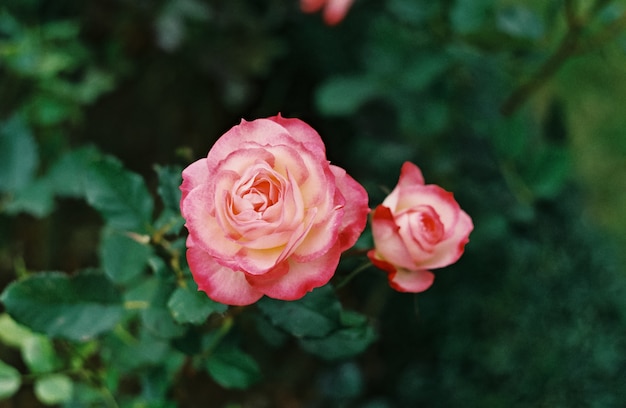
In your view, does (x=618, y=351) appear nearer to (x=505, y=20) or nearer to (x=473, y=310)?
(x=473, y=310)

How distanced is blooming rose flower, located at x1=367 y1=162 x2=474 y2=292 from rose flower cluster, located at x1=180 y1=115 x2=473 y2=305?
1.6 inches

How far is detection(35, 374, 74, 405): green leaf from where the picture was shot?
2.54 feet

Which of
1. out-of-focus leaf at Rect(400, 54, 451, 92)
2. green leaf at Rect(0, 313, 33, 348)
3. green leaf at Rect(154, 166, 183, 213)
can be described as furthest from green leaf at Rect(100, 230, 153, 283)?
out-of-focus leaf at Rect(400, 54, 451, 92)

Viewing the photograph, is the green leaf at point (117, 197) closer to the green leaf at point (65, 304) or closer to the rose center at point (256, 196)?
the green leaf at point (65, 304)

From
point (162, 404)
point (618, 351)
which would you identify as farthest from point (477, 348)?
point (162, 404)

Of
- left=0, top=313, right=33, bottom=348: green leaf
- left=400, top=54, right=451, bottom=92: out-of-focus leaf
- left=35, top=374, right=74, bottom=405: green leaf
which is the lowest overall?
left=35, top=374, right=74, bottom=405: green leaf

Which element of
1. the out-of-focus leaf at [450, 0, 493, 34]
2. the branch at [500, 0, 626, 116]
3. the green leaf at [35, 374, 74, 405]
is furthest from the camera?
the out-of-focus leaf at [450, 0, 493, 34]

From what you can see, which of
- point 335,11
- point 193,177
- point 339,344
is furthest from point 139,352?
point 335,11

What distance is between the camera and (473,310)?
4.29ft

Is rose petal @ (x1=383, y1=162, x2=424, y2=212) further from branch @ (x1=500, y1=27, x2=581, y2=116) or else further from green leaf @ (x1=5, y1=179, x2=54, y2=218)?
green leaf @ (x1=5, y1=179, x2=54, y2=218)

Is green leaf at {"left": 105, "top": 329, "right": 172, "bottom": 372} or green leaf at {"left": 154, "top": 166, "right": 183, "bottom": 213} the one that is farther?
green leaf at {"left": 105, "top": 329, "right": 172, "bottom": 372}

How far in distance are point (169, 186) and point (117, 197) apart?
9 cm

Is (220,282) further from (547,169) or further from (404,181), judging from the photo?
(547,169)

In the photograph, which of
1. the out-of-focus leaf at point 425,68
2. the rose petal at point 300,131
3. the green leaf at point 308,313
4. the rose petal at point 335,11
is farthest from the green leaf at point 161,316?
the out-of-focus leaf at point 425,68
